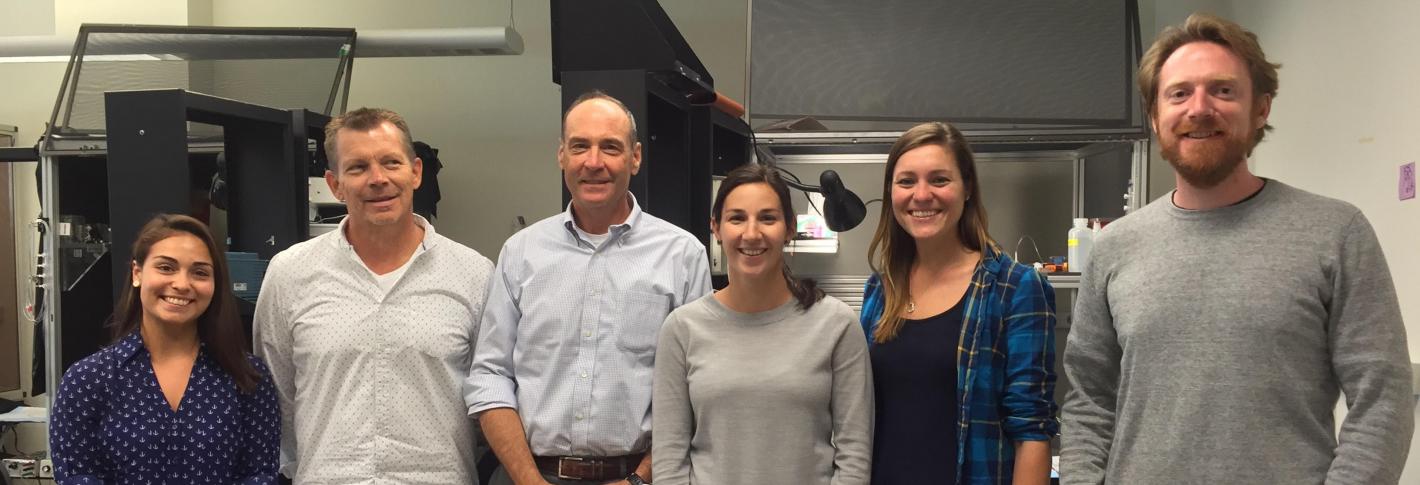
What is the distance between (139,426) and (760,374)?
1.19m

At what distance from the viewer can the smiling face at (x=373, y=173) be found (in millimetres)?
1975

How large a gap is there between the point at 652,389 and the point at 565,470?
236 mm

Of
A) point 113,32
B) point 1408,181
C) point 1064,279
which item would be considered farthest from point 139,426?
point 113,32

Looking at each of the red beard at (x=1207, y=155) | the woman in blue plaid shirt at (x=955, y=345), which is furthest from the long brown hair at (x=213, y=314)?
the red beard at (x=1207, y=155)

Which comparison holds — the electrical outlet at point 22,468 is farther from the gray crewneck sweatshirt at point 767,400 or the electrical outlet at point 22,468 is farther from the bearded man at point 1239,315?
the bearded man at point 1239,315

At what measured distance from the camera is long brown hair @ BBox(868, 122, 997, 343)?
1.71m

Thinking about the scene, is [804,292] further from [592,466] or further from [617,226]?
[592,466]

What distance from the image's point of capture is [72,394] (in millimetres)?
1857

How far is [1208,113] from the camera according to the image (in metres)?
1.49

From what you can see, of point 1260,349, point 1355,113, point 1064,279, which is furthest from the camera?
point 1064,279

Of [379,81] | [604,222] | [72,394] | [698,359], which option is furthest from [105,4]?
[698,359]

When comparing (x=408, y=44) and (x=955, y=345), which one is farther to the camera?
(x=408, y=44)

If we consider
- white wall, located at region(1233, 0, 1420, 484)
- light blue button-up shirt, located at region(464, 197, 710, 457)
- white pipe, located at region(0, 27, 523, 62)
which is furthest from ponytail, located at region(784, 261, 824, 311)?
white pipe, located at region(0, 27, 523, 62)

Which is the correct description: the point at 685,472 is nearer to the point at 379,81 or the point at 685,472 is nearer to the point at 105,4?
the point at 379,81
